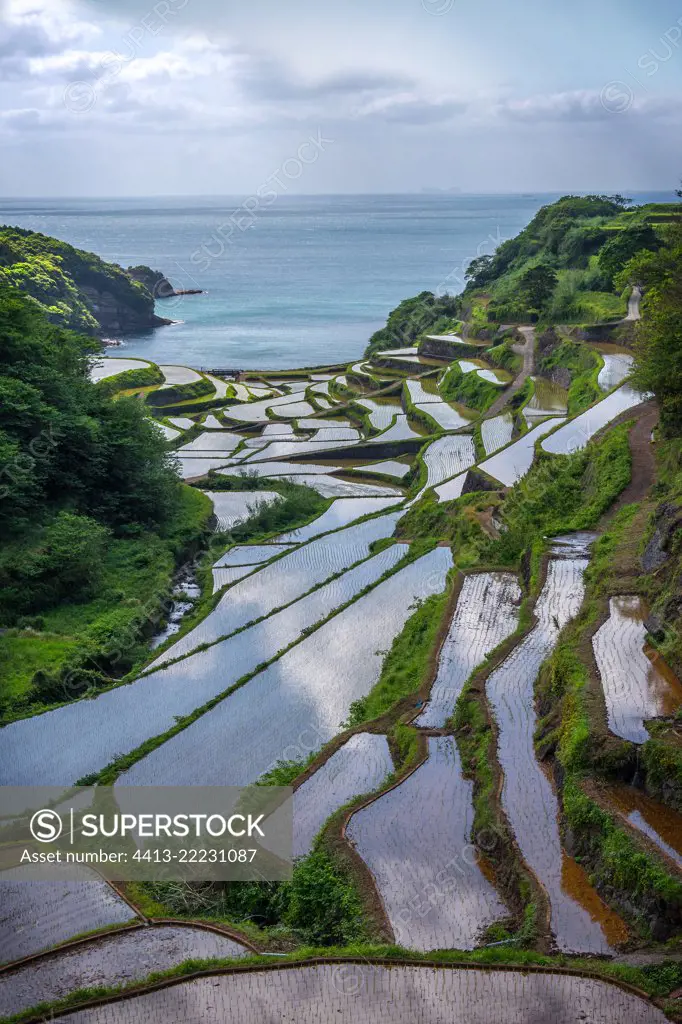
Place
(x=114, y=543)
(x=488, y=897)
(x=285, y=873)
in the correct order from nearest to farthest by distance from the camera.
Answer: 1. (x=488, y=897)
2. (x=285, y=873)
3. (x=114, y=543)

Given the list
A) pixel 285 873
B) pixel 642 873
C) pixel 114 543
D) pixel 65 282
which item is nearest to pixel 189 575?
pixel 114 543

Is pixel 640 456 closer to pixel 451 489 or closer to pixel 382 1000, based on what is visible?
pixel 451 489

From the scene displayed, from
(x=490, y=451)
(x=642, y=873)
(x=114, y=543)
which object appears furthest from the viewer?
(x=490, y=451)

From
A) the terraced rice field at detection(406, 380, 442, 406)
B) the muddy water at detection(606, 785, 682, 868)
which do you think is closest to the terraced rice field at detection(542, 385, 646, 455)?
the terraced rice field at detection(406, 380, 442, 406)

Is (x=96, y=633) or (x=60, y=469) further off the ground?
(x=60, y=469)

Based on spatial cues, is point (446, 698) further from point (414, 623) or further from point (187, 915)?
point (187, 915)

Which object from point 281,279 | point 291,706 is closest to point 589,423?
point 291,706
